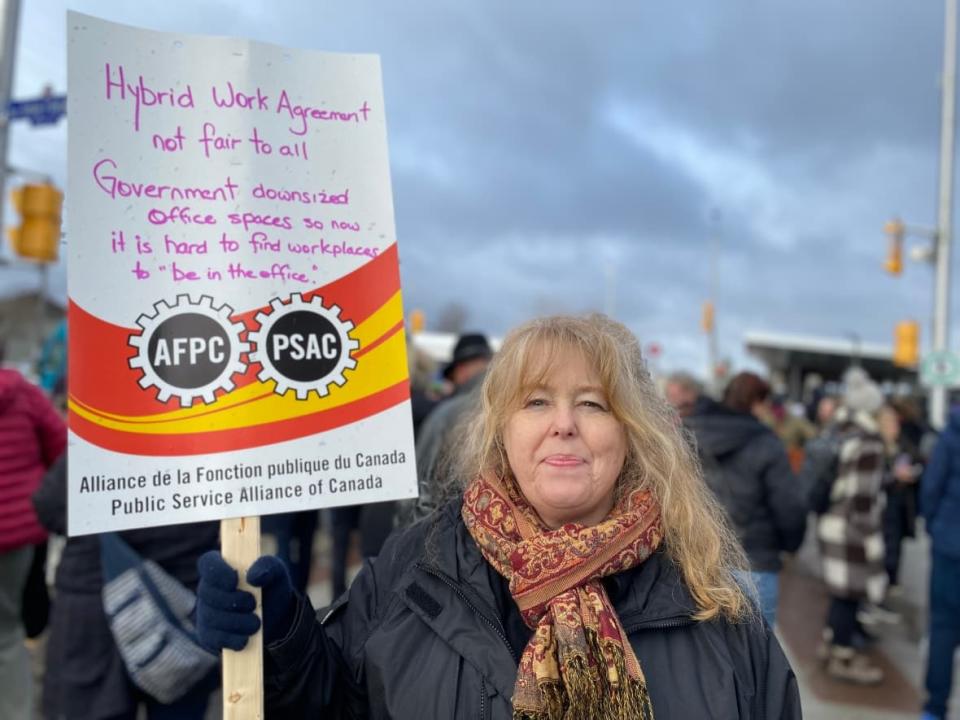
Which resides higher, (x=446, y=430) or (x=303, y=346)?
(x=303, y=346)

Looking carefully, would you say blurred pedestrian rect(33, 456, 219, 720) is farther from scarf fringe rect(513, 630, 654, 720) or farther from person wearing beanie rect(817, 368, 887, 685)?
person wearing beanie rect(817, 368, 887, 685)

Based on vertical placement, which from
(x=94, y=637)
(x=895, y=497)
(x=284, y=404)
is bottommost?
(x=895, y=497)

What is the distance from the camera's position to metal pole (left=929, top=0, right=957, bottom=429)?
1452 cm

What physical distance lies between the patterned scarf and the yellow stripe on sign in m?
0.37

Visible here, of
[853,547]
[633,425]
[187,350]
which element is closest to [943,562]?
[853,547]

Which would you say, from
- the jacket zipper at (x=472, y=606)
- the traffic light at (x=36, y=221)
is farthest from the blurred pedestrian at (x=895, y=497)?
the traffic light at (x=36, y=221)

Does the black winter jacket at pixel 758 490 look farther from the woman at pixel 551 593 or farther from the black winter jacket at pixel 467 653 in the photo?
the black winter jacket at pixel 467 653

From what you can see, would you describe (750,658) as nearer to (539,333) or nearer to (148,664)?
(539,333)

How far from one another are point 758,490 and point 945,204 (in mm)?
13975

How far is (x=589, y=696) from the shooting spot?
1.49 meters

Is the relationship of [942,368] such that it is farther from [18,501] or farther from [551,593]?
[18,501]

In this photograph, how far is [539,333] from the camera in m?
1.82

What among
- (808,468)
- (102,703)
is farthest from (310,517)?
(808,468)

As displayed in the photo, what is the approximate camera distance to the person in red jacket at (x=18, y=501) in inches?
131
